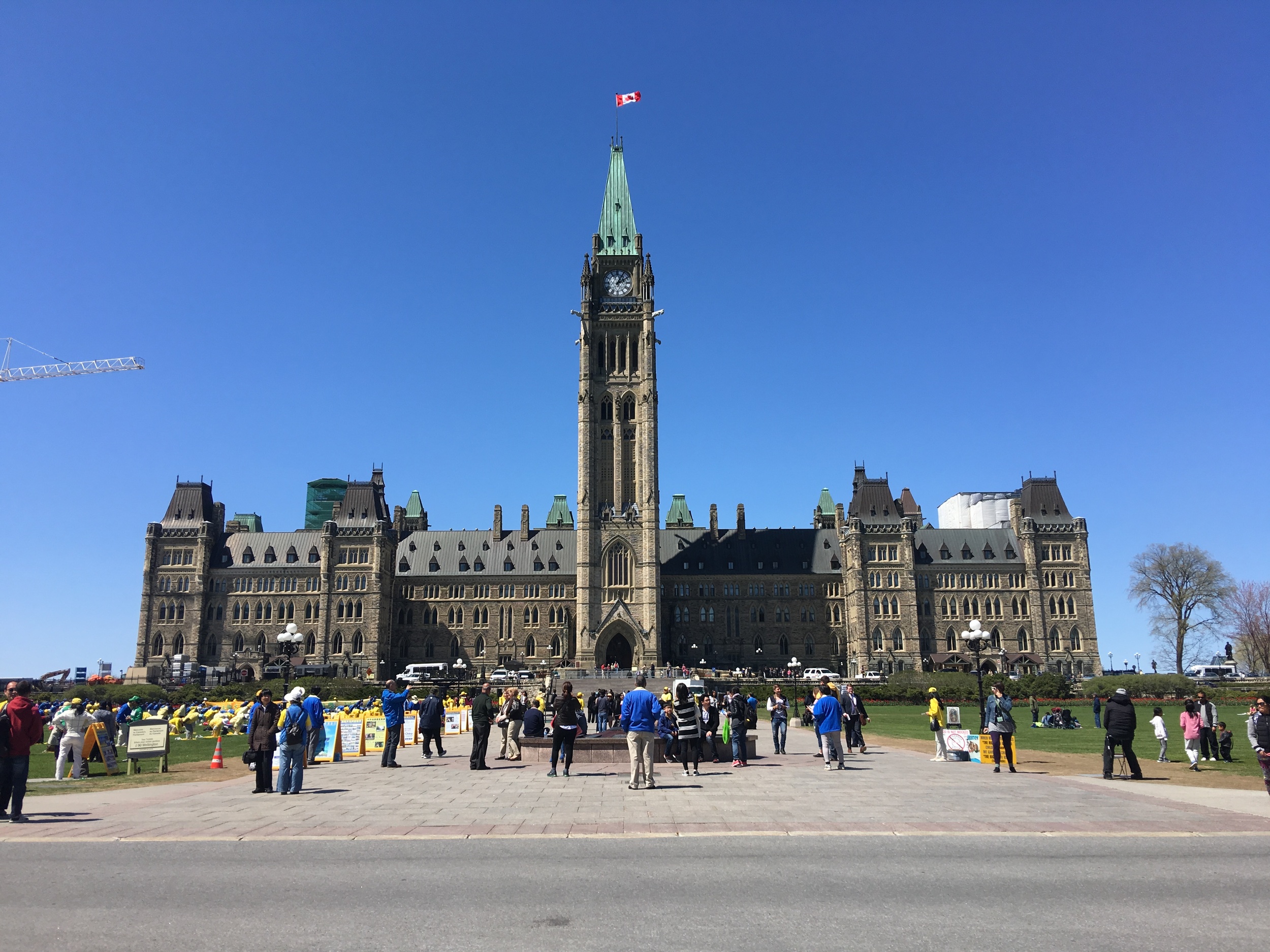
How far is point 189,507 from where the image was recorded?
347 ft

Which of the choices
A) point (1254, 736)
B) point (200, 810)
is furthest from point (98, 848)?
point (1254, 736)

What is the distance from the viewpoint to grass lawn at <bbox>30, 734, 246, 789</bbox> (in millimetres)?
24141

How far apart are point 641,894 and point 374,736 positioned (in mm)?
21861

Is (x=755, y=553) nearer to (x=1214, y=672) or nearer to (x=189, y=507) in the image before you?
(x=1214, y=672)

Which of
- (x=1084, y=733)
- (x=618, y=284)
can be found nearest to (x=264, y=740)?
(x=1084, y=733)

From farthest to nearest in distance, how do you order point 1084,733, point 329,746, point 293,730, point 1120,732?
1. point 1084,733
2. point 329,746
3. point 1120,732
4. point 293,730

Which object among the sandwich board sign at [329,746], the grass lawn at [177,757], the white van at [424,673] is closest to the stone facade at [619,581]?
the white van at [424,673]

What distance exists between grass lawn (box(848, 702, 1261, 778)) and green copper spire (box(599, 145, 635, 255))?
66614 mm

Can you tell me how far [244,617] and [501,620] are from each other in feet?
91.9

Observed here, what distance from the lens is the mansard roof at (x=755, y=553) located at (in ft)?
360

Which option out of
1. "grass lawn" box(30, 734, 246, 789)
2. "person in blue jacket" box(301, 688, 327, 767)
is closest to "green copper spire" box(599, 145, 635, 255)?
"grass lawn" box(30, 734, 246, 789)

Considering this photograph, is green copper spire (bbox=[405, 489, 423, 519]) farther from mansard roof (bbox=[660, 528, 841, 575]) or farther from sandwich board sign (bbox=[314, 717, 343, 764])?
sandwich board sign (bbox=[314, 717, 343, 764])

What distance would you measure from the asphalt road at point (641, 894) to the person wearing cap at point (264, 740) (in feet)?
18.7

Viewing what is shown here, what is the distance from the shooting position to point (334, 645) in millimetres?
101000
